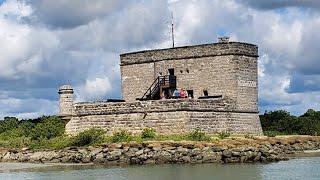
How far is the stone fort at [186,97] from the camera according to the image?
128 ft

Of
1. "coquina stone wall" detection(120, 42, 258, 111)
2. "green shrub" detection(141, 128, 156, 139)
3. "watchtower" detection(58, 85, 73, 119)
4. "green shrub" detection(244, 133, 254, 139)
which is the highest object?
"coquina stone wall" detection(120, 42, 258, 111)

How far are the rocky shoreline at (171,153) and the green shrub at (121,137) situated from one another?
1430 millimetres

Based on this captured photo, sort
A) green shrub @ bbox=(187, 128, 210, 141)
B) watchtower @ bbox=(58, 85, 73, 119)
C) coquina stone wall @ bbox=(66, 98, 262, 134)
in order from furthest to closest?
watchtower @ bbox=(58, 85, 73, 119), coquina stone wall @ bbox=(66, 98, 262, 134), green shrub @ bbox=(187, 128, 210, 141)

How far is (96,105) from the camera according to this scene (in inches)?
1634

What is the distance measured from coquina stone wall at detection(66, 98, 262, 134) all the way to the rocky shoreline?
3.16 metres

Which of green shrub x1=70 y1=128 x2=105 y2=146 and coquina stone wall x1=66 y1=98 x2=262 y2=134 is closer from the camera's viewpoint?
green shrub x1=70 y1=128 x2=105 y2=146

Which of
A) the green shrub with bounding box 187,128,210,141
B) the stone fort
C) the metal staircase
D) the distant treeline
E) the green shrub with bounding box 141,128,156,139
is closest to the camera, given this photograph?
the green shrub with bounding box 187,128,210,141

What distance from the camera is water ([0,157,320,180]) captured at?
94.2 ft

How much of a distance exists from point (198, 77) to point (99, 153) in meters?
8.79

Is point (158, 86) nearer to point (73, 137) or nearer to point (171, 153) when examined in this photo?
point (73, 137)

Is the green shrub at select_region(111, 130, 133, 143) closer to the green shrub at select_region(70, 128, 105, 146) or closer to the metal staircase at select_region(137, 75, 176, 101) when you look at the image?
the green shrub at select_region(70, 128, 105, 146)

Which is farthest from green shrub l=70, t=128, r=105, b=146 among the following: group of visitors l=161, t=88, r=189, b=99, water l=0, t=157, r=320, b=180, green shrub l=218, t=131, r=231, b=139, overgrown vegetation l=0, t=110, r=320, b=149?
green shrub l=218, t=131, r=231, b=139

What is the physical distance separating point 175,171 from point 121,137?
7667 millimetres

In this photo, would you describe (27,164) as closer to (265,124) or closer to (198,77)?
(198,77)
